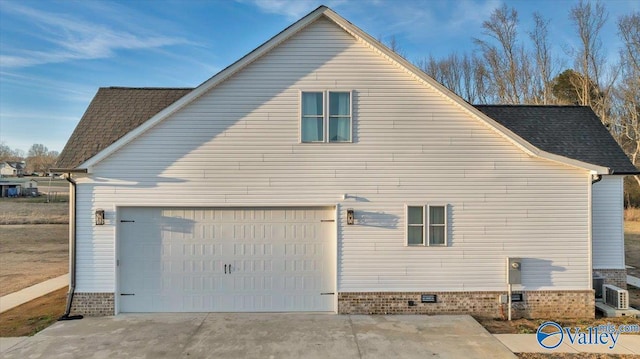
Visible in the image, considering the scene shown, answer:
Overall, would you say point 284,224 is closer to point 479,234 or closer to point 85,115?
point 479,234

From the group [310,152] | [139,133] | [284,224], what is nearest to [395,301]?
[284,224]

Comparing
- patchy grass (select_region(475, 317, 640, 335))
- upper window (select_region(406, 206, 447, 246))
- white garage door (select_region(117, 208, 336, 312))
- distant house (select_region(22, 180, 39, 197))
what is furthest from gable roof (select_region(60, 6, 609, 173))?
distant house (select_region(22, 180, 39, 197))

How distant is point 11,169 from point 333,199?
99599 mm

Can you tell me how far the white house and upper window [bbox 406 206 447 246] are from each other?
25 mm

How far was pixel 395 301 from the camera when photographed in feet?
27.9

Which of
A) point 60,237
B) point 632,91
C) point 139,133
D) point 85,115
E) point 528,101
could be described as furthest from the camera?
point 528,101

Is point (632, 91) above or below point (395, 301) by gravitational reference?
above

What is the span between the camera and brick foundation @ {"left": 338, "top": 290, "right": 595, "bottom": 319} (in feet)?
27.8

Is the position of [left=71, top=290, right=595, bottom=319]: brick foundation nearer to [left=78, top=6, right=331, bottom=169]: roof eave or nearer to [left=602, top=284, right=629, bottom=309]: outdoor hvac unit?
[left=602, top=284, right=629, bottom=309]: outdoor hvac unit

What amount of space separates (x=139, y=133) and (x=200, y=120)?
1.43 m

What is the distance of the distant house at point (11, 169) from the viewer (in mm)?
78500

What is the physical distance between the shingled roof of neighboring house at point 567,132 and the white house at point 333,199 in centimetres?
216

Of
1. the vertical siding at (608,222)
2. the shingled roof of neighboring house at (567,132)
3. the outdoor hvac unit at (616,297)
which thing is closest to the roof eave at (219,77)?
the shingled roof of neighboring house at (567,132)

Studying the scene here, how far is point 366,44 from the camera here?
28.5 ft
